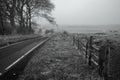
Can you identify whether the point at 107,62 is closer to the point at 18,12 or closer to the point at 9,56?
the point at 9,56

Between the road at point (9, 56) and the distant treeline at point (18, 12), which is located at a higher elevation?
the distant treeline at point (18, 12)

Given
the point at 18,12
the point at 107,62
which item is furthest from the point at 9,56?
the point at 18,12

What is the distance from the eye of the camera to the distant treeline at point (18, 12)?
75.4 feet

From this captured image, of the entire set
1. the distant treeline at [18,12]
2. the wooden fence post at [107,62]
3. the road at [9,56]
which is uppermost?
the distant treeline at [18,12]

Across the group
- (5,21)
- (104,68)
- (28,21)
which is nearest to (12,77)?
(104,68)

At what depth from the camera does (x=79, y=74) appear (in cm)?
553

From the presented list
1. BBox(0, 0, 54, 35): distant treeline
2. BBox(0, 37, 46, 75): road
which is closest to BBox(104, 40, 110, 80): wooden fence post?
BBox(0, 37, 46, 75): road

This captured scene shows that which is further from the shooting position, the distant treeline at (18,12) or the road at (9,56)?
the distant treeline at (18,12)

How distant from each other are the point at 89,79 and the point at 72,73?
2.79 ft

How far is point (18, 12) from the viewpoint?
87.8 ft

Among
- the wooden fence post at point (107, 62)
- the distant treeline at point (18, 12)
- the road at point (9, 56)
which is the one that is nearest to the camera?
the wooden fence post at point (107, 62)

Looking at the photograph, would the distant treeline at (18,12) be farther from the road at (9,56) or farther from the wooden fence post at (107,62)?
the wooden fence post at (107,62)

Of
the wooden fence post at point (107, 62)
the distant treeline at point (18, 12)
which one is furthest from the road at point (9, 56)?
the distant treeline at point (18, 12)

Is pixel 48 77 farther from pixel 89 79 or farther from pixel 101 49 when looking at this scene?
pixel 101 49
